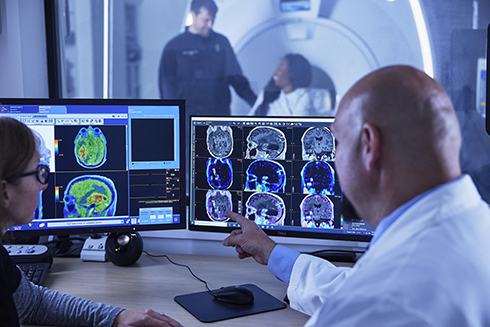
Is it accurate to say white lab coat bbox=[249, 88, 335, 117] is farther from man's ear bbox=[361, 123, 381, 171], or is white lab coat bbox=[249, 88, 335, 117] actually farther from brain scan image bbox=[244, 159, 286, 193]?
man's ear bbox=[361, 123, 381, 171]

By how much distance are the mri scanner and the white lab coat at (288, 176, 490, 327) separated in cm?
138

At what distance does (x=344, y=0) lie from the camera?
1.98 m

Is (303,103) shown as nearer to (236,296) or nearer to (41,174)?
(236,296)

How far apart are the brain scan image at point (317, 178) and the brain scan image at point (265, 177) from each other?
79 mm

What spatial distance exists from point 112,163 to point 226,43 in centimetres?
87

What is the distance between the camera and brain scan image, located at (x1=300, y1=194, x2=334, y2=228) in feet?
5.09

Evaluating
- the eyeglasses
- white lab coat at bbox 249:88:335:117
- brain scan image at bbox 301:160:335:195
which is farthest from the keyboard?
white lab coat at bbox 249:88:335:117

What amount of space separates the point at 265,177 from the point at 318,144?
8.9 inches

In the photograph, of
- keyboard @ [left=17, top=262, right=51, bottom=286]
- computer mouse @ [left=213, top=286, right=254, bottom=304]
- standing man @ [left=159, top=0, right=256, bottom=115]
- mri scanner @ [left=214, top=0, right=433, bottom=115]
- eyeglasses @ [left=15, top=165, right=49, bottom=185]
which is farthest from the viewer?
standing man @ [left=159, top=0, right=256, bottom=115]

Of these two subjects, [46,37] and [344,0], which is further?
[46,37]

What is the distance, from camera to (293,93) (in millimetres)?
2066

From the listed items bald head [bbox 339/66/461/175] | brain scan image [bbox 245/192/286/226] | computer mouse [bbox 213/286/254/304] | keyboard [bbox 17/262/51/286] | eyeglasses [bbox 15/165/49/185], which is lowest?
computer mouse [bbox 213/286/254/304]

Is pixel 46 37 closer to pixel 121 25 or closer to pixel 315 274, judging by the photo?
pixel 121 25

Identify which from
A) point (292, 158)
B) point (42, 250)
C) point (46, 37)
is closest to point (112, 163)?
point (42, 250)
